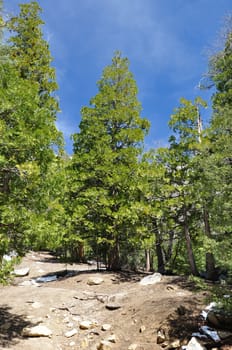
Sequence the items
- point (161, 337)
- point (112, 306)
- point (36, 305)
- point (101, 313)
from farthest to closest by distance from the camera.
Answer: point (36, 305) → point (112, 306) → point (101, 313) → point (161, 337)

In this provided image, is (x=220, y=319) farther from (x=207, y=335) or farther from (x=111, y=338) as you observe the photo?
(x=111, y=338)

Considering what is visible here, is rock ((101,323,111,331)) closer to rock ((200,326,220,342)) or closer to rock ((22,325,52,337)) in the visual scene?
rock ((22,325,52,337))

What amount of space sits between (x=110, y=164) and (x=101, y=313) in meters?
5.56

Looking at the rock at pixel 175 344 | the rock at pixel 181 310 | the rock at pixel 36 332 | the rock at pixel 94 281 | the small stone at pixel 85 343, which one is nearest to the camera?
the rock at pixel 175 344

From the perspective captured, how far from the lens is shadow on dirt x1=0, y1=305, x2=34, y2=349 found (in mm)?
5532

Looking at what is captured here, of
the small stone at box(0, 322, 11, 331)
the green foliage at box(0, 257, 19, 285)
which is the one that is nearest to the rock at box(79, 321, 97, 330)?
the small stone at box(0, 322, 11, 331)

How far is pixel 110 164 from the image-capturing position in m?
10.8

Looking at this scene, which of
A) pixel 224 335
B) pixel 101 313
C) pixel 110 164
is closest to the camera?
pixel 224 335

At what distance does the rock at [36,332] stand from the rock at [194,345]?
3.11 m

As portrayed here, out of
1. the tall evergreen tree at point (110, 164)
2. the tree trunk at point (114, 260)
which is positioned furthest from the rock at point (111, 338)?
the tree trunk at point (114, 260)

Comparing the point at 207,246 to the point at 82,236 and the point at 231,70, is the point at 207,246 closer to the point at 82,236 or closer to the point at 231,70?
the point at 231,70

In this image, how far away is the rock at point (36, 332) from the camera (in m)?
5.83

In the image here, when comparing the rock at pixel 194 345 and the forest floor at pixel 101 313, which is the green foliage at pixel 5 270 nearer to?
the forest floor at pixel 101 313

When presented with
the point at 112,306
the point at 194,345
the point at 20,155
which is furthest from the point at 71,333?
the point at 20,155
